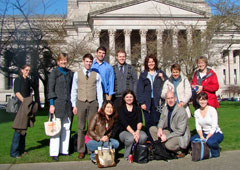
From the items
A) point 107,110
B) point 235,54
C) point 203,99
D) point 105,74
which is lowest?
point 107,110

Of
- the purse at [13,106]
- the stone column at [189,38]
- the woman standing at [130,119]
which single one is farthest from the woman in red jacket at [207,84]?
the stone column at [189,38]

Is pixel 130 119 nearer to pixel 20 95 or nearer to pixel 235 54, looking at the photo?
pixel 20 95

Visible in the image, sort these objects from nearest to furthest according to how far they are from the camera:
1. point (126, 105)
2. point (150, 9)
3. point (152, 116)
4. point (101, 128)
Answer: point (101, 128), point (126, 105), point (152, 116), point (150, 9)

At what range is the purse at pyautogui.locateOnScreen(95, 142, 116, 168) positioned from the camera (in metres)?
6.02

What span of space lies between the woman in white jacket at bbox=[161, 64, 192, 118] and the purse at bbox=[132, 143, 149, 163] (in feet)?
5.73

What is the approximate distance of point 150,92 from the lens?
781 centimetres

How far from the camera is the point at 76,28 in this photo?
46.9m

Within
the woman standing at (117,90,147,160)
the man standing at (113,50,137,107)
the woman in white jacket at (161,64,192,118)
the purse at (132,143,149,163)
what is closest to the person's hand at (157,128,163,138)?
the woman standing at (117,90,147,160)

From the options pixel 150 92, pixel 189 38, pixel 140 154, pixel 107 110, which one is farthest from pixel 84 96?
pixel 189 38

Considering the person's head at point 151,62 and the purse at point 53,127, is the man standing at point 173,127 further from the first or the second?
the purse at point 53,127

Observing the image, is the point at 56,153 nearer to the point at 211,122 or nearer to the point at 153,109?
the point at 153,109

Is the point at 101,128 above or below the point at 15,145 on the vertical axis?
above

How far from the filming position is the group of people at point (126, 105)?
681 centimetres

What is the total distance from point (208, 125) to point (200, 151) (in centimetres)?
90
